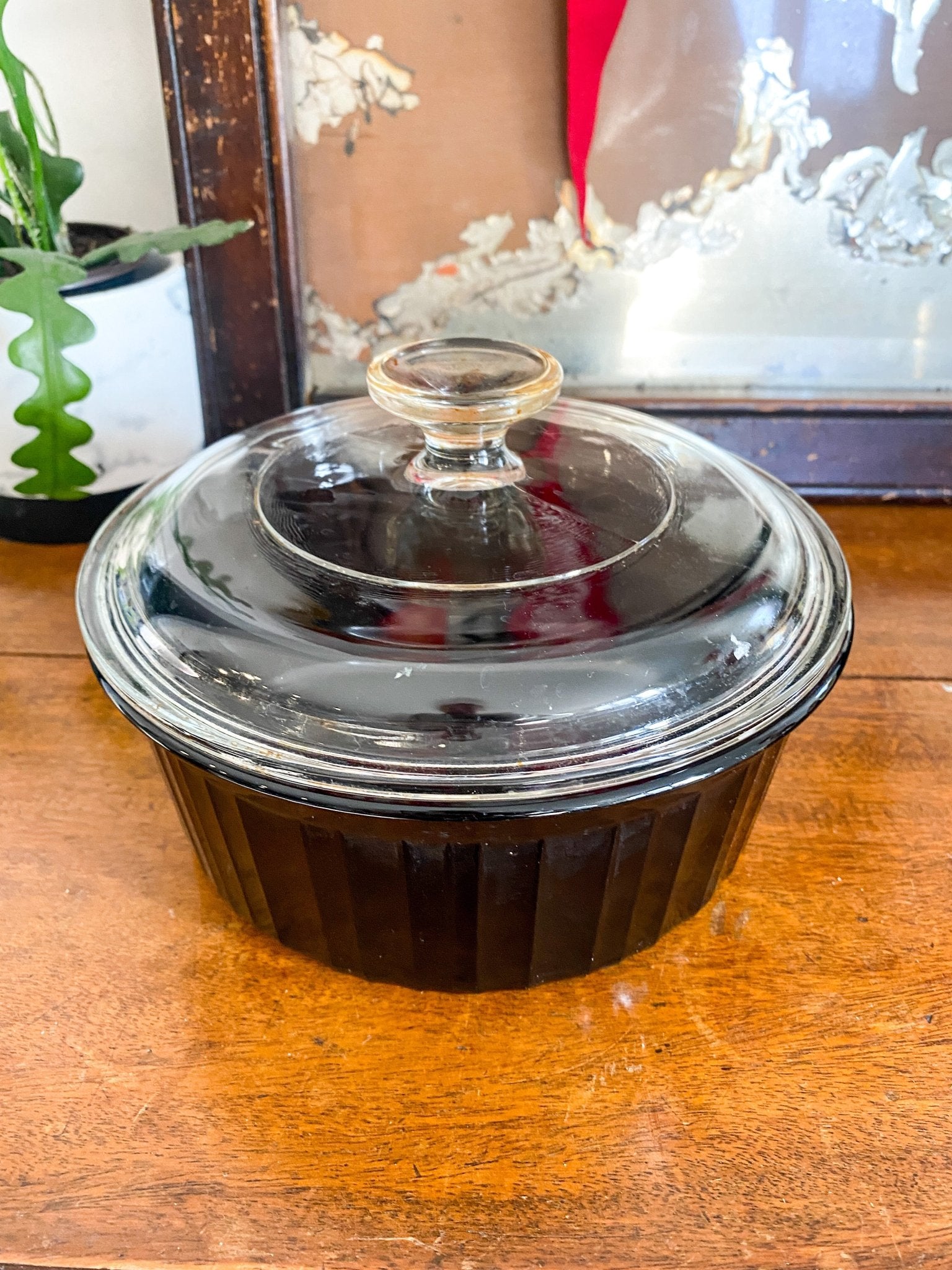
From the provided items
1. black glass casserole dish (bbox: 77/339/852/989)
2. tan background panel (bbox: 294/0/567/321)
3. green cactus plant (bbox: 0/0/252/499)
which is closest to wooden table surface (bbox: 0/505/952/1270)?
black glass casserole dish (bbox: 77/339/852/989)

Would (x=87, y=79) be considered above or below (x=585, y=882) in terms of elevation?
above

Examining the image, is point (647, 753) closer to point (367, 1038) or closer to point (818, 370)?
point (367, 1038)

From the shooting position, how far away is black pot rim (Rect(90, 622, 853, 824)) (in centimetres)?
37

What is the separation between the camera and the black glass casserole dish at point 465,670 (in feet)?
1.25

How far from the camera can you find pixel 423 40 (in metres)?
0.65

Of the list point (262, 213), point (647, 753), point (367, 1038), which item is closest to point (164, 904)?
point (367, 1038)

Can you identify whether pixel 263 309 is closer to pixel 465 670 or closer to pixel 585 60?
pixel 585 60

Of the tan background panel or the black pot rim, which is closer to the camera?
the black pot rim

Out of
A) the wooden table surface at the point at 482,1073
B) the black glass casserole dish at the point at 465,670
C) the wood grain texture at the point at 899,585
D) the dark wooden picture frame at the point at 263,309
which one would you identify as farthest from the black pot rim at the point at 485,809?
the dark wooden picture frame at the point at 263,309

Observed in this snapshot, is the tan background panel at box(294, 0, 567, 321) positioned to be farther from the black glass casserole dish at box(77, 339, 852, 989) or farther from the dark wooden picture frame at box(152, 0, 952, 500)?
the black glass casserole dish at box(77, 339, 852, 989)

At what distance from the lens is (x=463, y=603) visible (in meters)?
0.42

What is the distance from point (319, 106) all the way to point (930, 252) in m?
0.42

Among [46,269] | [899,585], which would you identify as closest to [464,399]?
[46,269]

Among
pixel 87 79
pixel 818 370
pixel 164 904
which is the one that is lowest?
pixel 164 904
